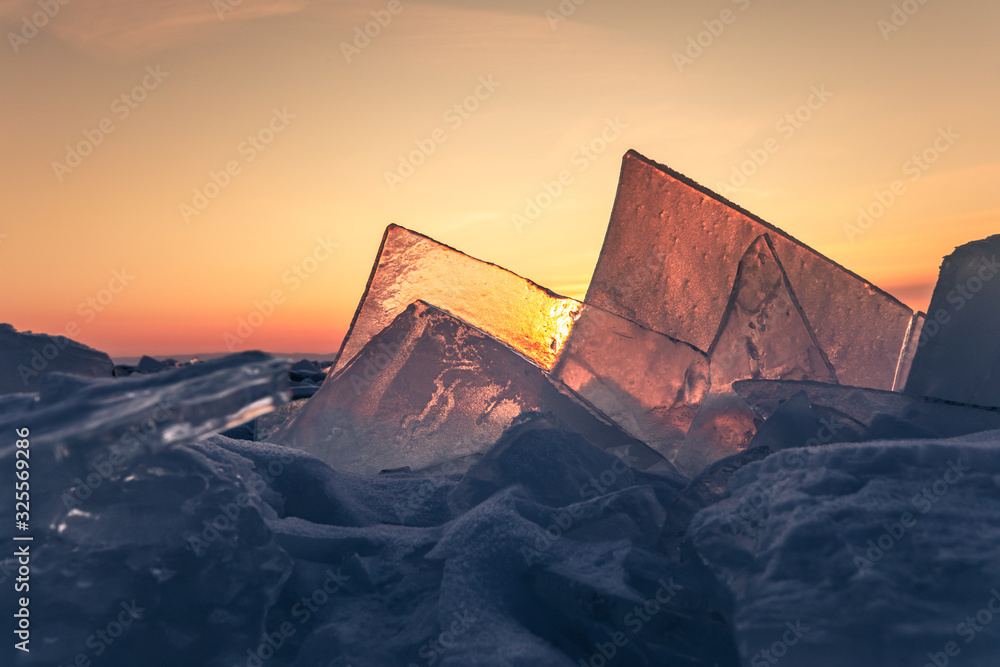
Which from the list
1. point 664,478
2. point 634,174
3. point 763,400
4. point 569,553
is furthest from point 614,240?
point 569,553

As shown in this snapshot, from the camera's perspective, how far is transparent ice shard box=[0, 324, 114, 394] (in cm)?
257

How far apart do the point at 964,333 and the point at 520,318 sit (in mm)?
1740

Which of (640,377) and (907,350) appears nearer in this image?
(640,377)

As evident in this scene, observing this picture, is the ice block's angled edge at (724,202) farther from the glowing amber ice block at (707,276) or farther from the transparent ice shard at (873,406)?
the transparent ice shard at (873,406)

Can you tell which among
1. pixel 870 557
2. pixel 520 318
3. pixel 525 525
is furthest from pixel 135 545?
pixel 520 318

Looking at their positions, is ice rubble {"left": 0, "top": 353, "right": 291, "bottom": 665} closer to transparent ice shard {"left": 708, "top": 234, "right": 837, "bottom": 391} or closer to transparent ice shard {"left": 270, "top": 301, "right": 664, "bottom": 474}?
transparent ice shard {"left": 270, "top": 301, "right": 664, "bottom": 474}

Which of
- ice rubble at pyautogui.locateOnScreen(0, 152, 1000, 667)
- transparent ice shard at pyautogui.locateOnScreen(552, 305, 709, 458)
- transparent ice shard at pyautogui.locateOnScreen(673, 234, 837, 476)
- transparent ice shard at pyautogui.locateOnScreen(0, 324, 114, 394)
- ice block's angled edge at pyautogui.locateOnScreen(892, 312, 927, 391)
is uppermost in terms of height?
ice block's angled edge at pyautogui.locateOnScreen(892, 312, 927, 391)

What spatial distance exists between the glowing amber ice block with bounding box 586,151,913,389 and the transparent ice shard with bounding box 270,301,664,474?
30.0 inches

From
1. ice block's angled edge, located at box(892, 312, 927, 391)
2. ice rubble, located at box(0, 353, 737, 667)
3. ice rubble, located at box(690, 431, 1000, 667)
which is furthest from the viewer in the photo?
ice block's angled edge, located at box(892, 312, 927, 391)

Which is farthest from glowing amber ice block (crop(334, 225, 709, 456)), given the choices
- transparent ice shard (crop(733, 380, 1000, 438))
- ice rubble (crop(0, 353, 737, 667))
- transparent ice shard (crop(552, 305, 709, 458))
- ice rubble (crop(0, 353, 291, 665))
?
ice rubble (crop(0, 353, 291, 665))

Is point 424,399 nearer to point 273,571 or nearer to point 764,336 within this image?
point 273,571

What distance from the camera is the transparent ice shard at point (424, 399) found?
96.0 inches

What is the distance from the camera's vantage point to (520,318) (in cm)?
311

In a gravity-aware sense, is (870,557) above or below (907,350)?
below
